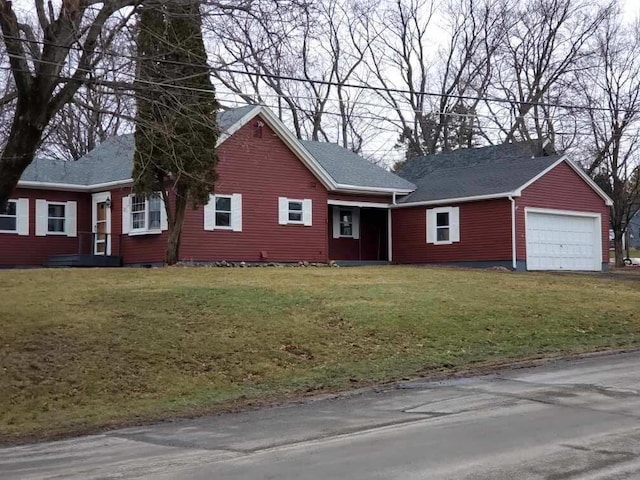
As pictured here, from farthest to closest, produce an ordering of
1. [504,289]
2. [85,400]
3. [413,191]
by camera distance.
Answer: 1. [413,191]
2. [504,289]
3. [85,400]

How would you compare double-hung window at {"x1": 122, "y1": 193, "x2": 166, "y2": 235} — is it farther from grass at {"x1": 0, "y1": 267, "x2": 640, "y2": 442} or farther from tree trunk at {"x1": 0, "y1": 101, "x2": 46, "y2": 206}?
tree trunk at {"x1": 0, "y1": 101, "x2": 46, "y2": 206}

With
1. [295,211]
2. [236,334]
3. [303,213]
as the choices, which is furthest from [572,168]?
[236,334]

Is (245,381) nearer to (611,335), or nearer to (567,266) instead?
(611,335)

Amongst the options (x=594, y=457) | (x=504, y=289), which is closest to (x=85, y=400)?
(x=594, y=457)

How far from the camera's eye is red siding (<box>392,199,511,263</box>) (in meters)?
32.1

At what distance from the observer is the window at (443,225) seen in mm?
33781

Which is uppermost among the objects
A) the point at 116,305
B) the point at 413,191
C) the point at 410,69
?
the point at 410,69

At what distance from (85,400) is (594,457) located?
7.28 m

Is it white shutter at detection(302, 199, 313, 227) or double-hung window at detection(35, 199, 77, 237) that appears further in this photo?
white shutter at detection(302, 199, 313, 227)

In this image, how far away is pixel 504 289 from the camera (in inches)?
890

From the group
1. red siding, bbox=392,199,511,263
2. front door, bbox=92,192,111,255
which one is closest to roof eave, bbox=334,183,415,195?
red siding, bbox=392,199,511,263

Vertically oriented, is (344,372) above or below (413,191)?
below

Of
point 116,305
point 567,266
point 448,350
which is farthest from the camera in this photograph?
point 567,266

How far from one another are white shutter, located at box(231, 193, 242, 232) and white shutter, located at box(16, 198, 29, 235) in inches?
307
